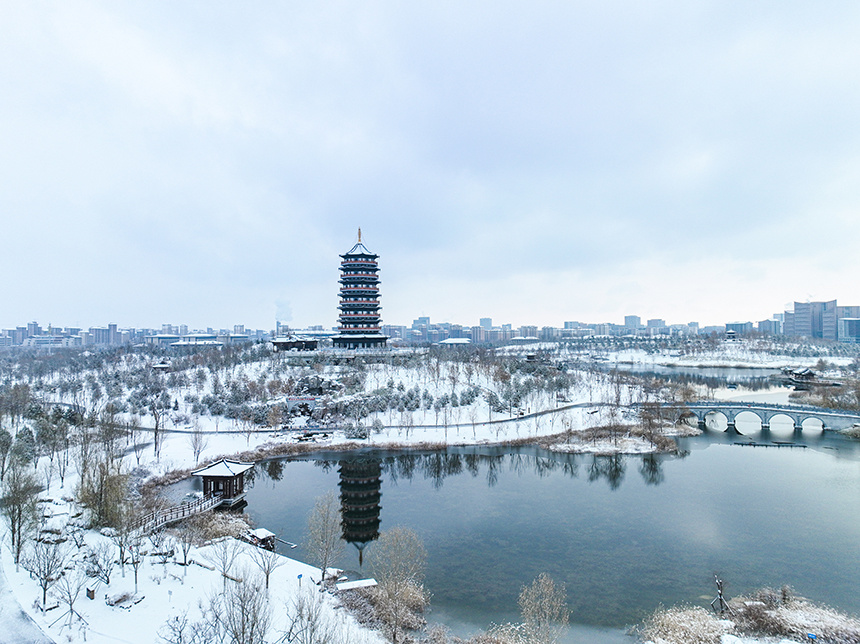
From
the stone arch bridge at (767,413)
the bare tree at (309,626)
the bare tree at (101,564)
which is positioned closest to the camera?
the bare tree at (309,626)

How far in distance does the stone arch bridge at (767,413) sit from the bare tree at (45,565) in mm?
45633

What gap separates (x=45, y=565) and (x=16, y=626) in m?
2.12

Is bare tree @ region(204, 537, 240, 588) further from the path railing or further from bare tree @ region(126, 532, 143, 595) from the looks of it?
the path railing

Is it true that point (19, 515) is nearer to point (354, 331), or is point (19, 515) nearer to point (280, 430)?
point (280, 430)

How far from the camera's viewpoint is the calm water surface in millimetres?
16922

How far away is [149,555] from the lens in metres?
16.8

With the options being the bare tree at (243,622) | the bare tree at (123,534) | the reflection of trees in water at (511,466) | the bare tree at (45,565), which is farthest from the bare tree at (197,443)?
the bare tree at (243,622)

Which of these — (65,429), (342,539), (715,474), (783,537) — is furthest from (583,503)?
(65,429)

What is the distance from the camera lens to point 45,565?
14383mm

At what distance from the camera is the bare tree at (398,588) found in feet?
47.1

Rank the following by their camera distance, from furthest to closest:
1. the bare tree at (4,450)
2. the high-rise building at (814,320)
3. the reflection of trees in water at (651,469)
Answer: the high-rise building at (814,320) → the reflection of trees in water at (651,469) → the bare tree at (4,450)

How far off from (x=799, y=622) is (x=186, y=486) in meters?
29.5

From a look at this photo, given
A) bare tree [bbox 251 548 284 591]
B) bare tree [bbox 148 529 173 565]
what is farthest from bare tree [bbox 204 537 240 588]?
bare tree [bbox 148 529 173 565]

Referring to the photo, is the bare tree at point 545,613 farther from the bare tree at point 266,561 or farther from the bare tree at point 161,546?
the bare tree at point 161,546
